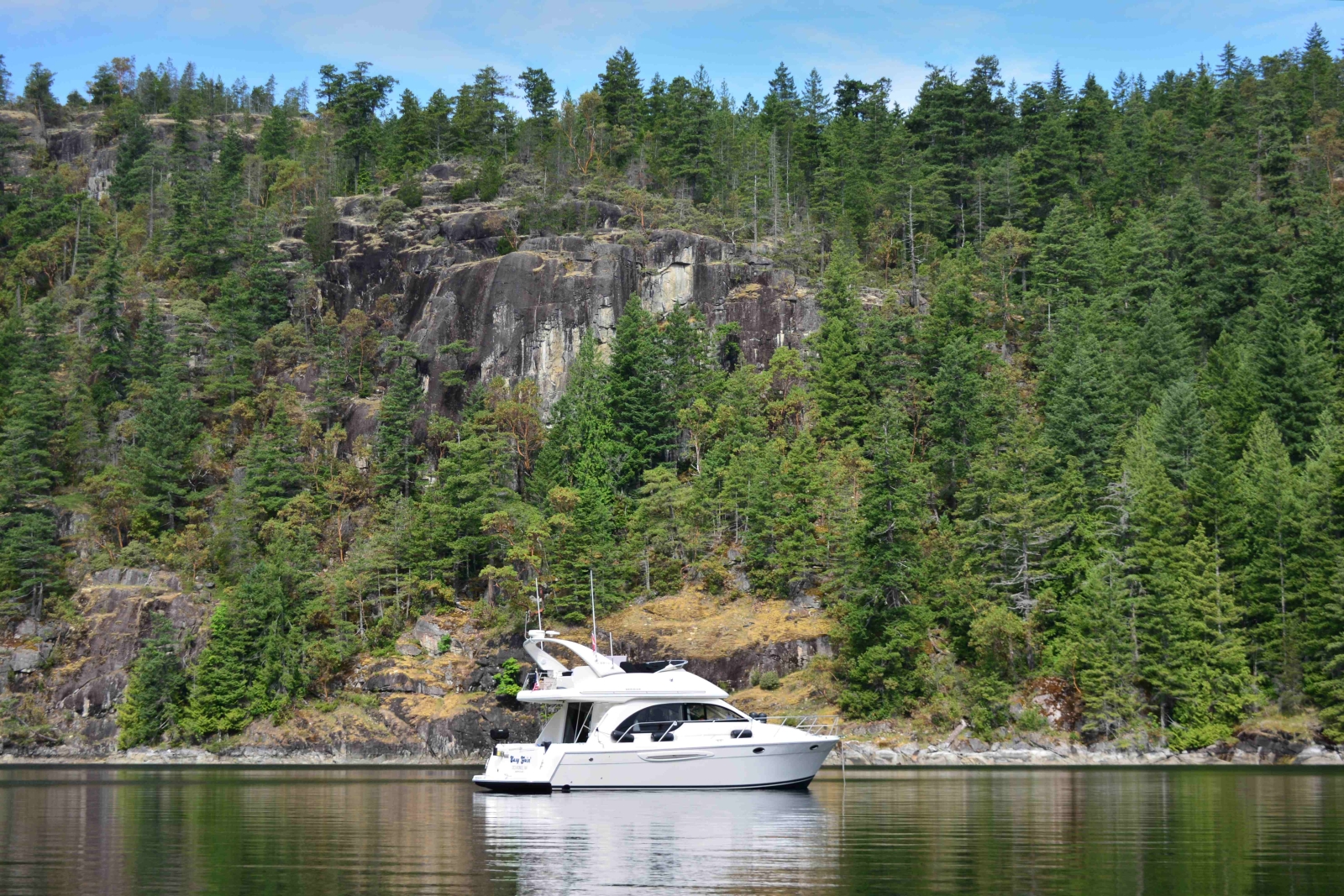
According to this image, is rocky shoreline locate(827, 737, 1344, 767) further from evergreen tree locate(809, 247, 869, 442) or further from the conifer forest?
evergreen tree locate(809, 247, 869, 442)

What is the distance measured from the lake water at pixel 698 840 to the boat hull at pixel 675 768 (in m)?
0.59

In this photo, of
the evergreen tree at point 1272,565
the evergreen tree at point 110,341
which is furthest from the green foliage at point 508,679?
the evergreen tree at point 110,341

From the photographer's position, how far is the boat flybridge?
36844mm

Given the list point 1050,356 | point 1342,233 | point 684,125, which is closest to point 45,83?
point 684,125

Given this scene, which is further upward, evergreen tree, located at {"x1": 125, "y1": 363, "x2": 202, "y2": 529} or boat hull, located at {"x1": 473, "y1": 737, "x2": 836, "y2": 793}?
evergreen tree, located at {"x1": 125, "y1": 363, "x2": 202, "y2": 529}

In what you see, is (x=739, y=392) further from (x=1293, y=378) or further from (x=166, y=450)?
(x=166, y=450)

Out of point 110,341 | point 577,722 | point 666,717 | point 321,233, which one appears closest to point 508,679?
point 577,722

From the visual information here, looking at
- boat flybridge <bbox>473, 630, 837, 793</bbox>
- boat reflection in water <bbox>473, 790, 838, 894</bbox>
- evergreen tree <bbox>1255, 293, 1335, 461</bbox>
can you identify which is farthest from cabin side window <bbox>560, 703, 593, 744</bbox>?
evergreen tree <bbox>1255, 293, 1335, 461</bbox>

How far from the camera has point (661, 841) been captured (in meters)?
25.2

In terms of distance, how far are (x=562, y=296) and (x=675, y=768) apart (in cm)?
6517

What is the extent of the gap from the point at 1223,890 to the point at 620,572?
58.5 m

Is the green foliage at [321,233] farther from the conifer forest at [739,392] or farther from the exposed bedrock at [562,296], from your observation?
the exposed bedrock at [562,296]

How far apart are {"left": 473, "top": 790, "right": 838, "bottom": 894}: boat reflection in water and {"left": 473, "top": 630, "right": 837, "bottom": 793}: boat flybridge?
59 cm

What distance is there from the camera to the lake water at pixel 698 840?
20.0m
